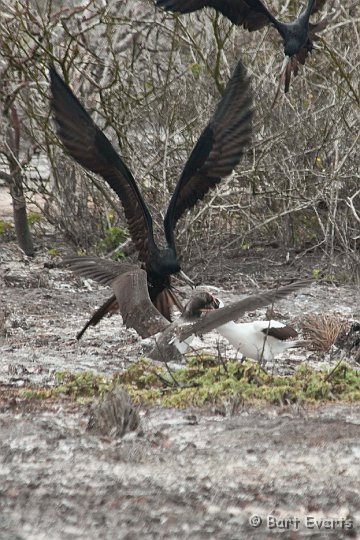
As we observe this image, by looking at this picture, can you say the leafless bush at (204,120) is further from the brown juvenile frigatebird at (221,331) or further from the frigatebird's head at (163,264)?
the brown juvenile frigatebird at (221,331)

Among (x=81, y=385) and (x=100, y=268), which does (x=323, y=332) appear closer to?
(x=100, y=268)

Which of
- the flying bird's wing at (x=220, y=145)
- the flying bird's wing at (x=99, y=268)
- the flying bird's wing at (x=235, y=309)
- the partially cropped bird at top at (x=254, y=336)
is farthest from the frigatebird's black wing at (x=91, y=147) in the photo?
the flying bird's wing at (x=235, y=309)

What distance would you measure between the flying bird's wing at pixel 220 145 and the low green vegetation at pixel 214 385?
6.01 ft

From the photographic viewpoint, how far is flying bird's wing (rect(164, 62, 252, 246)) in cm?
706

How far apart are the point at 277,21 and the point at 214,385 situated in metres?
3.33

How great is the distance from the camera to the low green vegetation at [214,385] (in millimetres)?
4973

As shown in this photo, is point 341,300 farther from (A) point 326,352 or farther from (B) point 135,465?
(B) point 135,465

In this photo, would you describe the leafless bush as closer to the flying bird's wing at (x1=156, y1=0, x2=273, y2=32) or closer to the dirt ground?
the flying bird's wing at (x1=156, y1=0, x2=273, y2=32)

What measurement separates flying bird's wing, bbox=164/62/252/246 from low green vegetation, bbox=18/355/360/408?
1832 millimetres

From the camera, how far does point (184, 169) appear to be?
7098 mm

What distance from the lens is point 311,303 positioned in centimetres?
830

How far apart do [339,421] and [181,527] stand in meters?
1.40

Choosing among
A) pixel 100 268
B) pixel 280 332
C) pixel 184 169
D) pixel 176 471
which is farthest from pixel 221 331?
pixel 176 471

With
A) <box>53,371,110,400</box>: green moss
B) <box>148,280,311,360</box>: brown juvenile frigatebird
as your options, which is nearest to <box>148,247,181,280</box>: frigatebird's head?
<box>148,280,311,360</box>: brown juvenile frigatebird
